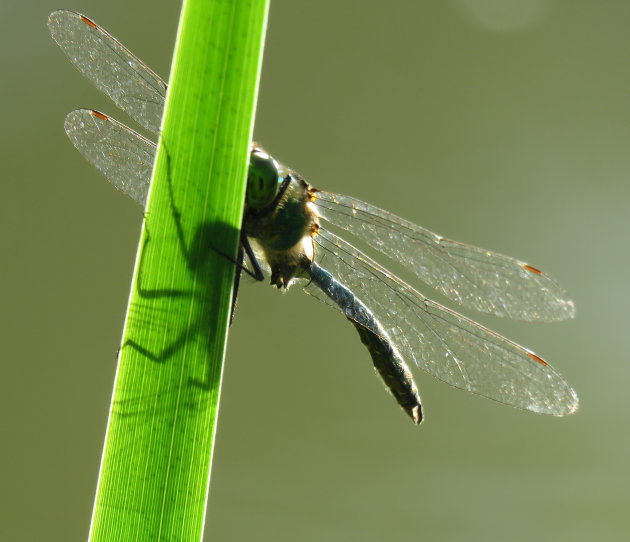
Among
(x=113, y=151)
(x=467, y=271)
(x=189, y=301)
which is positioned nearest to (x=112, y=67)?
(x=113, y=151)

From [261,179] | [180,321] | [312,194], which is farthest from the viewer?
[312,194]

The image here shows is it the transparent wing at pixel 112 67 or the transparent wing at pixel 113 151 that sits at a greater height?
the transparent wing at pixel 112 67

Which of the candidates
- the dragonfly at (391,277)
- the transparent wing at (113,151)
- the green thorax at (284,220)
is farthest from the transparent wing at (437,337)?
the transparent wing at (113,151)

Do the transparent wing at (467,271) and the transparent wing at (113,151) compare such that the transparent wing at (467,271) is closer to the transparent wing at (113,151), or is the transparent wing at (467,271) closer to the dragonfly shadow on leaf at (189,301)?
the transparent wing at (113,151)

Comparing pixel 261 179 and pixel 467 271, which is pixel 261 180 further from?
pixel 467 271

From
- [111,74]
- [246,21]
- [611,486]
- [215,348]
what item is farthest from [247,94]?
[611,486]

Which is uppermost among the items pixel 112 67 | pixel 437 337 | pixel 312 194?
pixel 112 67

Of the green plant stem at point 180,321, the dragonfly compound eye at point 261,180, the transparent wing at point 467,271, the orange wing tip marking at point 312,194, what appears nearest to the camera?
the green plant stem at point 180,321

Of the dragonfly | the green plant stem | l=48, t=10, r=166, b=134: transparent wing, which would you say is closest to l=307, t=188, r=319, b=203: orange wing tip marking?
the dragonfly
